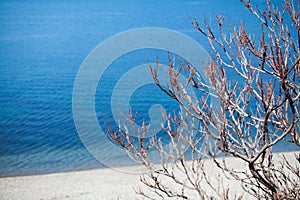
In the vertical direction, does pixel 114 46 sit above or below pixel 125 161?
above

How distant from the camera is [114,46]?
28.8 m

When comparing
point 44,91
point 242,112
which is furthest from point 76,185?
point 44,91

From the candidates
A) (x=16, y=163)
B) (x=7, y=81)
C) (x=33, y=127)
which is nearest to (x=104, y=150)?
(x=16, y=163)

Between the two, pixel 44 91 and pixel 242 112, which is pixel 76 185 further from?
pixel 44 91

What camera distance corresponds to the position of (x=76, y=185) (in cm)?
905

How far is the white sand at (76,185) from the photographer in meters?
8.28

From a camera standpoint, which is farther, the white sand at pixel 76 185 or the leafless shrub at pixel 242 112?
the white sand at pixel 76 185

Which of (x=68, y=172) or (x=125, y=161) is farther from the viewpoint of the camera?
(x=125, y=161)

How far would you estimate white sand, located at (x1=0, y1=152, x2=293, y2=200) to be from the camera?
8281 mm

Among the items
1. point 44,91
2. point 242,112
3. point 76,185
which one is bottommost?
point 242,112

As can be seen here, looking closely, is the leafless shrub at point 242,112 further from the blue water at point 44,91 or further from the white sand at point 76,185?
the white sand at point 76,185

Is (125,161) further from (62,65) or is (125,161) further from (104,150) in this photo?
(62,65)

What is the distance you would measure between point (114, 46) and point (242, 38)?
2555 centimetres

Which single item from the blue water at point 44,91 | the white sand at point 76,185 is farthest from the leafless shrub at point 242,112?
the white sand at point 76,185
